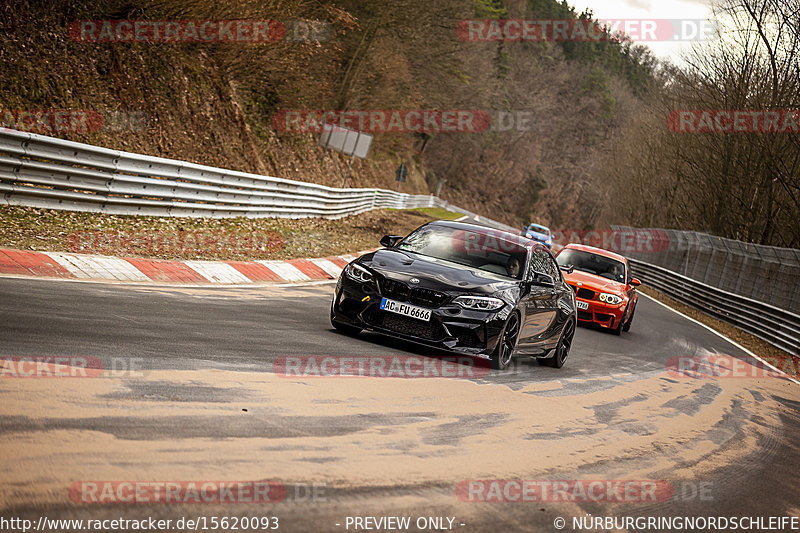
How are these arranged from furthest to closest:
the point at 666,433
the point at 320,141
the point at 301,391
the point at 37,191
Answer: the point at 320,141 → the point at 37,191 → the point at 666,433 → the point at 301,391

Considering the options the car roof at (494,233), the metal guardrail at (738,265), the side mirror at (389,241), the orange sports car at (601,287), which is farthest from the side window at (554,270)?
the metal guardrail at (738,265)

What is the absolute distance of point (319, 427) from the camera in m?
5.55

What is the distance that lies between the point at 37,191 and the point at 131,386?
806 centimetres

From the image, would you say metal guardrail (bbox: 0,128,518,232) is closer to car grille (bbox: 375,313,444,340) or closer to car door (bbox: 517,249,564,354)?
car grille (bbox: 375,313,444,340)

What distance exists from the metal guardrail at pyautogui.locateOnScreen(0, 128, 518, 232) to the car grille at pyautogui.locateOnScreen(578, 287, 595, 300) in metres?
7.88

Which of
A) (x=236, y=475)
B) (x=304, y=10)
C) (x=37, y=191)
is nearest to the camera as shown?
(x=236, y=475)

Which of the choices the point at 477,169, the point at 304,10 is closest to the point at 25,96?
the point at 304,10

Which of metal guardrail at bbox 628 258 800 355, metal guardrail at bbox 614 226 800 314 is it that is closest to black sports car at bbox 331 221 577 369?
metal guardrail at bbox 628 258 800 355

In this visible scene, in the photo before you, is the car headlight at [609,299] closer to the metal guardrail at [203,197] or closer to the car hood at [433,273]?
the metal guardrail at [203,197]

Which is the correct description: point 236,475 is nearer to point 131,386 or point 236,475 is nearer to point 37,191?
point 131,386

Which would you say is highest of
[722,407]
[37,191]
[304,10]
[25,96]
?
[304,10]

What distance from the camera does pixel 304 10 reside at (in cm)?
3084

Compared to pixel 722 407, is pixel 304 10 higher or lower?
higher

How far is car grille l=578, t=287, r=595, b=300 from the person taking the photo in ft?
55.2
